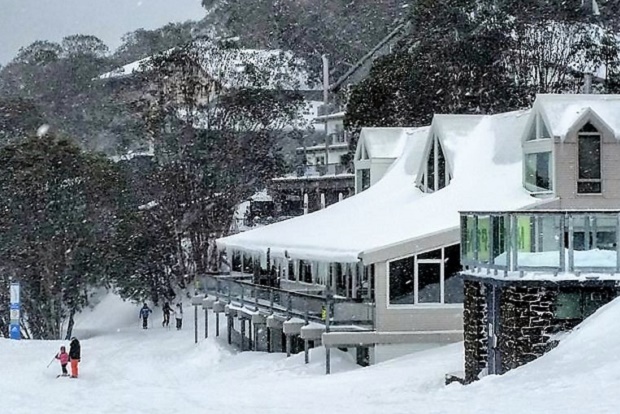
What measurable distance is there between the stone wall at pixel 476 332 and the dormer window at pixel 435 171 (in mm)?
9936

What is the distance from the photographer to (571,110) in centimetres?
2691

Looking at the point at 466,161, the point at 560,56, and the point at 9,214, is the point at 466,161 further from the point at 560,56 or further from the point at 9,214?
the point at 9,214

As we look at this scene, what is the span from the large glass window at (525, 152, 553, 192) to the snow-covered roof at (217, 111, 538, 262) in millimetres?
329

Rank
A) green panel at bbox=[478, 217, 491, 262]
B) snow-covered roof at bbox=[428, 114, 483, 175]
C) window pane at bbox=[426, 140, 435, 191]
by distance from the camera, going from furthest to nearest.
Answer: window pane at bbox=[426, 140, 435, 191]
snow-covered roof at bbox=[428, 114, 483, 175]
green panel at bbox=[478, 217, 491, 262]

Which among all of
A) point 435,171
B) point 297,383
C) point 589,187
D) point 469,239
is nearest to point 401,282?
point 297,383

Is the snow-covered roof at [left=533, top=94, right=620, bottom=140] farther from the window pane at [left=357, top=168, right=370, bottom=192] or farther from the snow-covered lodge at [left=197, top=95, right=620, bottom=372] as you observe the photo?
the window pane at [left=357, top=168, right=370, bottom=192]

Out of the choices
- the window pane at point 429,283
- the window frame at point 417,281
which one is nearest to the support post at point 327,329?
the window frame at point 417,281

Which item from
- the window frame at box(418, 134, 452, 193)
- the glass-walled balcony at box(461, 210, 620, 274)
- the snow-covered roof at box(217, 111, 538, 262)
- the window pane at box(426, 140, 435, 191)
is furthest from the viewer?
the window pane at box(426, 140, 435, 191)

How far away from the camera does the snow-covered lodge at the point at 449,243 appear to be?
2041 centimetres

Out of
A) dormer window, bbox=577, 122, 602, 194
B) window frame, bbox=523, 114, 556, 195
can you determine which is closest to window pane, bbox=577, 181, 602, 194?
dormer window, bbox=577, 122, 602, 194

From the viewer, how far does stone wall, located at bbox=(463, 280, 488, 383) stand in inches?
866

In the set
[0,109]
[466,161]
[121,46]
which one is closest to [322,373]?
[466,161]

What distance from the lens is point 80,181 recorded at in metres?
51.7

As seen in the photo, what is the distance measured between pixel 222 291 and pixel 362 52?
51.9 meters
